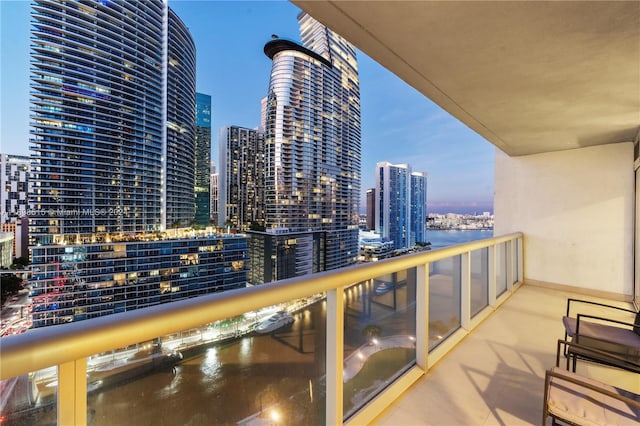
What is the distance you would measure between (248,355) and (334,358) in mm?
493

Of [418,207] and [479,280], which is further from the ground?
[418,207]

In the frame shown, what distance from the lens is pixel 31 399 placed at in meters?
0.62

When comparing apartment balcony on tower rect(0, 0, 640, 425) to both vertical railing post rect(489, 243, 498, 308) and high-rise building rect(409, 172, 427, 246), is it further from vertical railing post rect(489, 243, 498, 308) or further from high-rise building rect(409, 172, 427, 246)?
high-rise building rect(409, 172, 427, 246)

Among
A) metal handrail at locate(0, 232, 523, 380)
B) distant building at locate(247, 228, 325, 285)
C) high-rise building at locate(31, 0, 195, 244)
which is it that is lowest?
distant building at locate(247, 228, 325, 285)

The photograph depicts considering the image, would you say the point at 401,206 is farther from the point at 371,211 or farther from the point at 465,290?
the point at 465,290

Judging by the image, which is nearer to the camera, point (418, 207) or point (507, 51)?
point (507, 51)

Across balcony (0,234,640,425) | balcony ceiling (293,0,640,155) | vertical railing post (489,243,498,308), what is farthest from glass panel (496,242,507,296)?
balcony ceiling (293,0,640,155)

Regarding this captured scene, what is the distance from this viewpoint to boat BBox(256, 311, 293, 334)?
4.15ft

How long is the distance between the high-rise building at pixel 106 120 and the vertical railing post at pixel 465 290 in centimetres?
3244

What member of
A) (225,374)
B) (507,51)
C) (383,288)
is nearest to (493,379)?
(383,288)

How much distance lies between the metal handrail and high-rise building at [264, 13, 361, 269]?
39.9 metres

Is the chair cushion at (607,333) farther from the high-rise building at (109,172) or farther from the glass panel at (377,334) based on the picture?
the high-rise building at (109,172)

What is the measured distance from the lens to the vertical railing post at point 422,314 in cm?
214

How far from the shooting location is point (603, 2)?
1.35m
